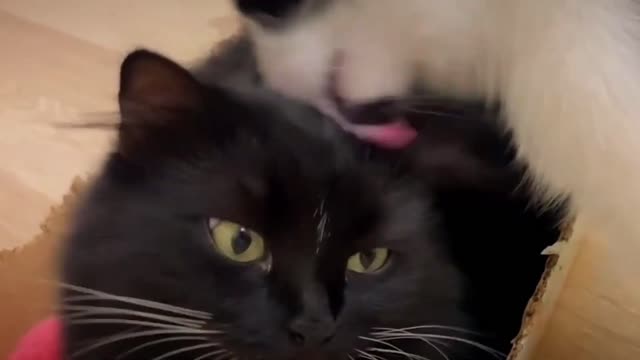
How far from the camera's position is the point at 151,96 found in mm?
542

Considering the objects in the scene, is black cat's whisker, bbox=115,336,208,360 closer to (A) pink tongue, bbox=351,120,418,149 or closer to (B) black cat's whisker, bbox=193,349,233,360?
(B) black cat's whisker, bbox=193,349,233,360

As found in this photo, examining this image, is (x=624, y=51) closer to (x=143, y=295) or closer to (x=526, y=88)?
(x=526, y=88)

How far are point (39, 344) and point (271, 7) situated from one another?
1.11ft

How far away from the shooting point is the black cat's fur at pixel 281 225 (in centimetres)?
54

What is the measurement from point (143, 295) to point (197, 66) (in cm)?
19

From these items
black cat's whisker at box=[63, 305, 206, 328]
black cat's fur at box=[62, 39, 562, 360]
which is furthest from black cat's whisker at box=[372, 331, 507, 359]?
black cat's whisker at box=[63, 305, 206, 328]

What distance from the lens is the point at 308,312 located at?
0.53m

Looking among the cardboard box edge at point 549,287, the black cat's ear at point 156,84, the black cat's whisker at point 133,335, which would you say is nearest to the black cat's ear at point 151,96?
the black cat's ear at point 156,84

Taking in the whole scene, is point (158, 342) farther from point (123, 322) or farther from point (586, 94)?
point (586, 94)

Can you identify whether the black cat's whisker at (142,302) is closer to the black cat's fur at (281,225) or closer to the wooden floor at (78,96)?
the black cat's fur at (281,225)

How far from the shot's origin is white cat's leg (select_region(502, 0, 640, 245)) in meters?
0.52

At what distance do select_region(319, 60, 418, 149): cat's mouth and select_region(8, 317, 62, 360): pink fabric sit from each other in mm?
288

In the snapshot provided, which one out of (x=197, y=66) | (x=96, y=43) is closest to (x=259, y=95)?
(x=197, y=66)

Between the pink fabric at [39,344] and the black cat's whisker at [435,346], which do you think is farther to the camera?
the pink fabric at [39,344]
